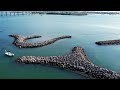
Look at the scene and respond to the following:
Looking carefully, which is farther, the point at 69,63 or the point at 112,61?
the point at 112,61

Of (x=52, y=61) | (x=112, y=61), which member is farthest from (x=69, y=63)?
(x=112, y=61)
